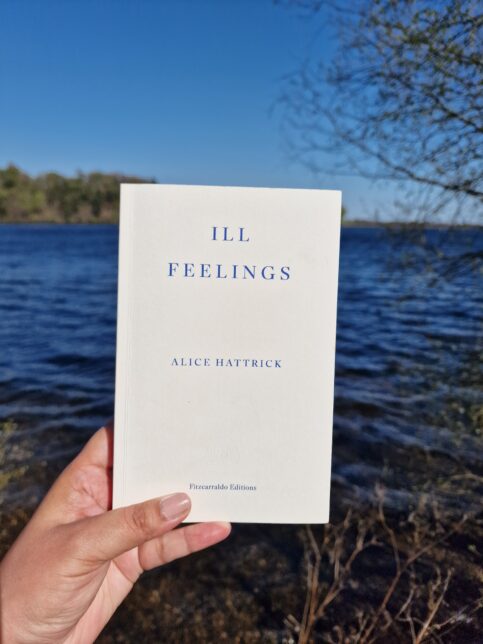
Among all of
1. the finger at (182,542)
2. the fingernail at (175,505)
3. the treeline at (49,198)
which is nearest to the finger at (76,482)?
the finger at (182,542)

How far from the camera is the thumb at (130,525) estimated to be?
1.50 m

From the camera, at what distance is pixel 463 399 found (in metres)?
7.01

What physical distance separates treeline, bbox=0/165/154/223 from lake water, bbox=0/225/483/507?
6766 centimetres

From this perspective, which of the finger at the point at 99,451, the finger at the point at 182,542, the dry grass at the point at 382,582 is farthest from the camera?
the dry grass at the point at 382,582

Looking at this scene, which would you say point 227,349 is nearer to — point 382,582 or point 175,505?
point 175,505

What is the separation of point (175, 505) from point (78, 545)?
14.9 inches

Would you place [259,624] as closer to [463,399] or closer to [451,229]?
[451,229]

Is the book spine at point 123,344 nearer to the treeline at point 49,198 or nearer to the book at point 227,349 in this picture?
the book at point 227,349

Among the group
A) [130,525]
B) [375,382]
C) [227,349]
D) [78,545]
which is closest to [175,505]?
[130,525]

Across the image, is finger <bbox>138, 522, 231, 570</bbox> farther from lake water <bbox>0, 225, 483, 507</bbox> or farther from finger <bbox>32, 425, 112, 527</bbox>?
lake water <bbox>0, 225, 483, 507</bbox>

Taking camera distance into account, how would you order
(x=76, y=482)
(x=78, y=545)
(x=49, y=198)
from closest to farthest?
(x=78, y=545)
(x=76, y=482)
(x=49, y=198)

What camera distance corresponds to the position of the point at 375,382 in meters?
8.62

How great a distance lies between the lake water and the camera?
5363 millimetres

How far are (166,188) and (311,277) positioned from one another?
19.4 inches
